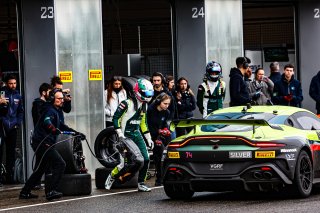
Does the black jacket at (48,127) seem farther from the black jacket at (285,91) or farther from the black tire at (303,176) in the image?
the black jacket at (285,91)

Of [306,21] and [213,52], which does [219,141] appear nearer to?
[213,52]

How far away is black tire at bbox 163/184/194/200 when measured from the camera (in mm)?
14891

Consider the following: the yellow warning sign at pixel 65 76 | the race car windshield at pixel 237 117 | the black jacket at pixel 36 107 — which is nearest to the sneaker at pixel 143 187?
the race car windshield at pixel 237 117

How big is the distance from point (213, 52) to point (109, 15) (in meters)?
7.14

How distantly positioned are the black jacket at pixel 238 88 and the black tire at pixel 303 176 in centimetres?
542

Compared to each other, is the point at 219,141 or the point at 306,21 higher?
the point at 306,21

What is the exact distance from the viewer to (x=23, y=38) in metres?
19.6

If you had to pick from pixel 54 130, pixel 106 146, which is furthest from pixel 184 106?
pixel 54 130

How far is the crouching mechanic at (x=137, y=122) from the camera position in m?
16.6

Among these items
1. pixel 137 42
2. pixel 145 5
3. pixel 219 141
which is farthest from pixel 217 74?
pixel 145 5

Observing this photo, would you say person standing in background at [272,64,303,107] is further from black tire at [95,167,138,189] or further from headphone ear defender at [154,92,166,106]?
black tire at [95,167,138,189]

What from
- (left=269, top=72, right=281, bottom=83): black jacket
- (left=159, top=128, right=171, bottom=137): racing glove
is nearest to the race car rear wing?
(left=159, top=128, right=171, bottom=137): racing glove

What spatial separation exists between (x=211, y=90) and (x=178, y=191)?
556 cm

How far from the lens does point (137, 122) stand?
16828 mm
